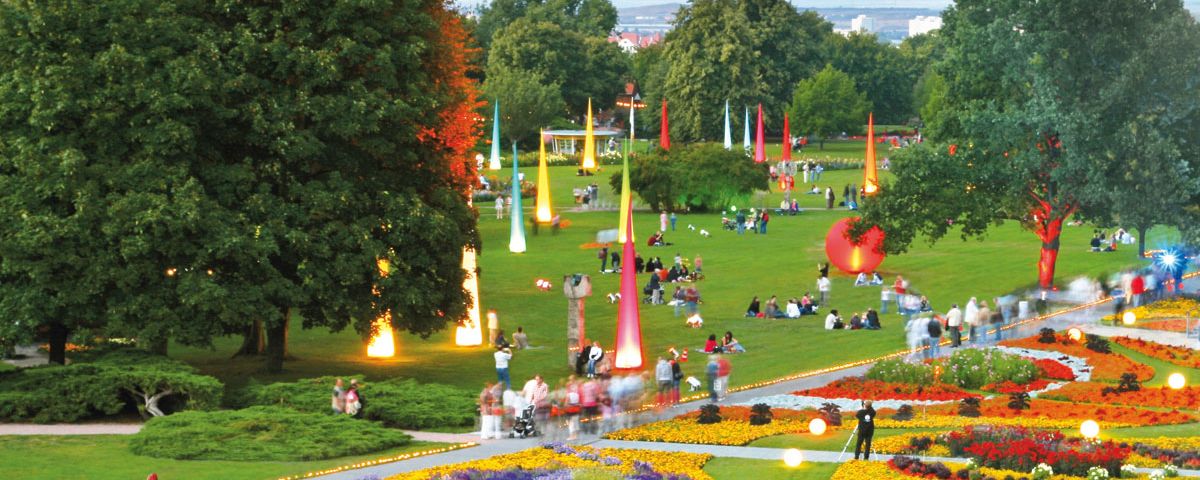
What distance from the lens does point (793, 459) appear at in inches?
1292

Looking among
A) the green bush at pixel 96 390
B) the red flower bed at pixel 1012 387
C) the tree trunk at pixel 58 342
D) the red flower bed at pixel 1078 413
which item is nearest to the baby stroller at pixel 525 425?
the green bush at pixel 96 390

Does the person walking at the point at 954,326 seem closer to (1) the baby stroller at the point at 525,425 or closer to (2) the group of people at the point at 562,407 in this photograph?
(2) the group of people at the point at 562,407

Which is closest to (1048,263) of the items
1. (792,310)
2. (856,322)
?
(792,310)

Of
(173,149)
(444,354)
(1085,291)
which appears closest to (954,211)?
(1085,291)

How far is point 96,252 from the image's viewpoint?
40.3 metres

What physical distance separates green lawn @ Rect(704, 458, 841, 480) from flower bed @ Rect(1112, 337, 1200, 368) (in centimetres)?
1668

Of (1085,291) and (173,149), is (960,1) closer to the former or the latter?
(1085,291)

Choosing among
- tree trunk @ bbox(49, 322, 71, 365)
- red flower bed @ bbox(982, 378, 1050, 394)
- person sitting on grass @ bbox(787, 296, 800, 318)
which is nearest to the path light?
red flower bed @ bbox(982, 378, 1050, 394)

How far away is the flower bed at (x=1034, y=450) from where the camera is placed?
3105cm

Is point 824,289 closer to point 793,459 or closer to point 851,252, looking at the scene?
point 851,252

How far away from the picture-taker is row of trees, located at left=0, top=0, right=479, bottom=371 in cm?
4028

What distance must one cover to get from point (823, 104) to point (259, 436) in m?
116

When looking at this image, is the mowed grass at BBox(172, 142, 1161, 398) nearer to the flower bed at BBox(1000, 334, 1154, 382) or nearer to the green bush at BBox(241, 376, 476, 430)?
the flower bed at BBox(1000, 334, 1154, 382)

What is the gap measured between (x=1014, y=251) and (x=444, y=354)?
1256 inches
